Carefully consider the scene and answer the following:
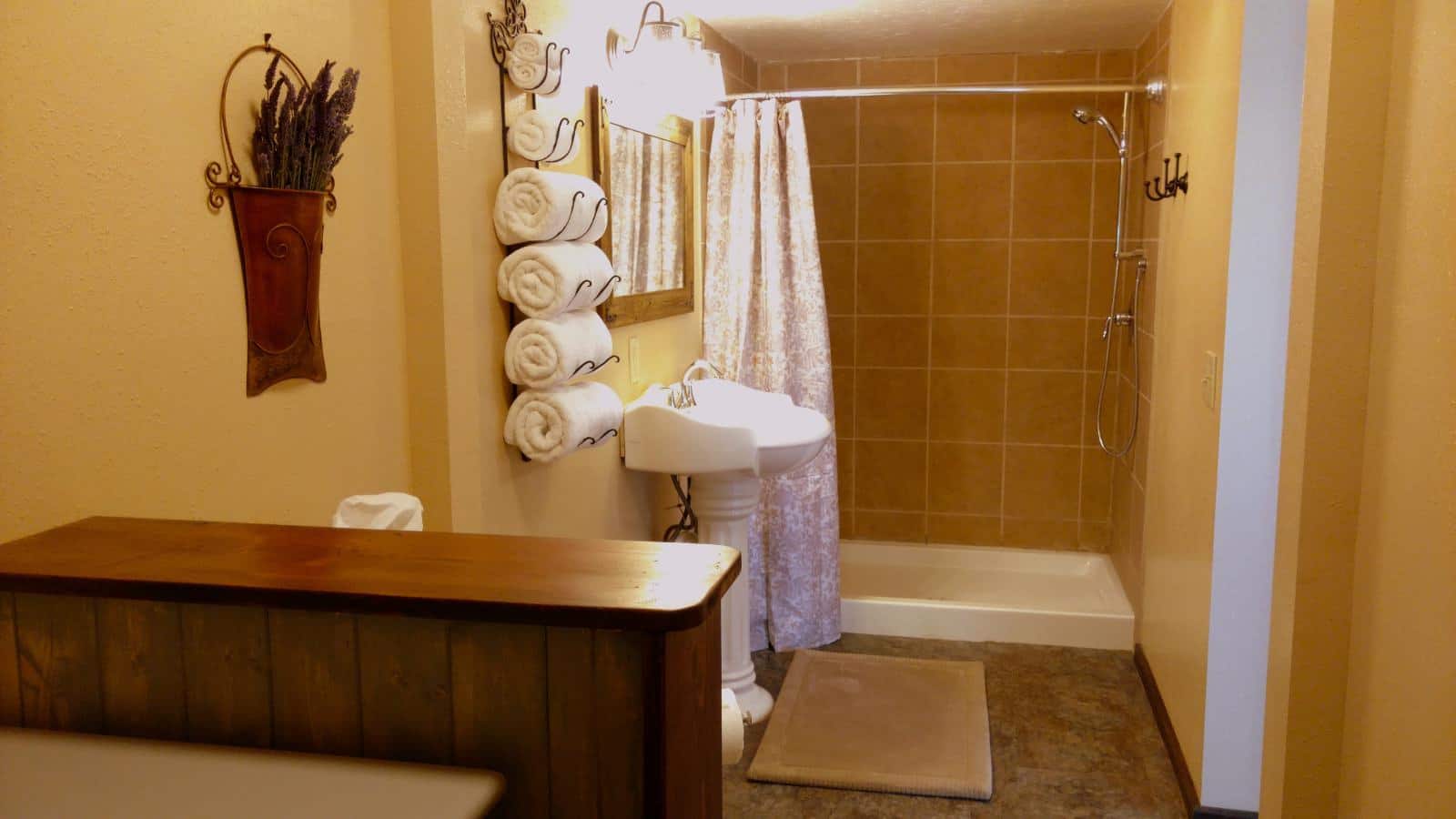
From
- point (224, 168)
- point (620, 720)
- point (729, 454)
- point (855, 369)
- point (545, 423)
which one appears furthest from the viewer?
point (855, 369)

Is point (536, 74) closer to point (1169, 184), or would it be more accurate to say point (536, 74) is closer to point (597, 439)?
point (597, 439)

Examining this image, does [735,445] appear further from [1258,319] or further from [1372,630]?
[1372,630]

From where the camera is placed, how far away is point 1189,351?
289 cm

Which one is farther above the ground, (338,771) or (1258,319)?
(1258,319)

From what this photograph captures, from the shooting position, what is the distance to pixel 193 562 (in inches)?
48.7

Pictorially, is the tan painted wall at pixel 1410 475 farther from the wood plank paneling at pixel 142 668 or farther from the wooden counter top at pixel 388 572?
the wood plank paneling at pixel 142 668

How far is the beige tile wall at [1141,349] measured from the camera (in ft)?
11.6

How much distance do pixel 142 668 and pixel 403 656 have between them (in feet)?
0.99

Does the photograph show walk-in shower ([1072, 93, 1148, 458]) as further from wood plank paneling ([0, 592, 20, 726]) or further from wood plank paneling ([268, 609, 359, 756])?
wood plank paneling ([0, 592, 20, 726])

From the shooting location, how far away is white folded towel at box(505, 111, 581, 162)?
7.68 ft

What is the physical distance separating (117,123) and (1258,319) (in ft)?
7.22

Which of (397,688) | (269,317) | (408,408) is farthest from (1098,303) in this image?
(397,688)

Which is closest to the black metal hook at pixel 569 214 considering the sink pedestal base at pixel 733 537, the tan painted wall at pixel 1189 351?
the sink pedestal base at pixel 733 537

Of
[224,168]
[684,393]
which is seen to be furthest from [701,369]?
[224,168]
